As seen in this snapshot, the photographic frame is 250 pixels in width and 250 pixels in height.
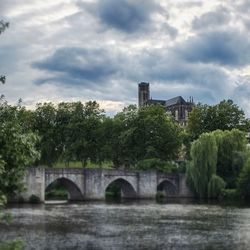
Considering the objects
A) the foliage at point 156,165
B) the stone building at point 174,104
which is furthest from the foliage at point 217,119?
the stone building at point 174,104

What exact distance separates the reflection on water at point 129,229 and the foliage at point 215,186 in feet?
51.2

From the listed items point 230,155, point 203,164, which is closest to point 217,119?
point 230,155

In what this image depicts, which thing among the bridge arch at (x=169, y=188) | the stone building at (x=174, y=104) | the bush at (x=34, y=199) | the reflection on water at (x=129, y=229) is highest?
the stone building at (x=174, y=104)

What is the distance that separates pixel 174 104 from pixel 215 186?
85704mm

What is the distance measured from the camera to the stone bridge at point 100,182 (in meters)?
55.3

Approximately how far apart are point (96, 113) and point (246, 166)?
28.7m

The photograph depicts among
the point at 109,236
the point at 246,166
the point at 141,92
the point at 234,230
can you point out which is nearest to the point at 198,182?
the point at 246,166

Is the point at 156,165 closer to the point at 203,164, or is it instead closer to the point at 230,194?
the point at 203,164

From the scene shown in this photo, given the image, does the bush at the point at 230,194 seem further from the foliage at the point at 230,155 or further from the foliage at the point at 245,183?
the foliage at the point at 230,155

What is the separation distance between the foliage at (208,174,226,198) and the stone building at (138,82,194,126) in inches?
2880

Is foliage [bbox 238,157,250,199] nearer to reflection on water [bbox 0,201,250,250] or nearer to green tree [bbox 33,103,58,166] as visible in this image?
reflection on water [bbox 0,201,250,250]

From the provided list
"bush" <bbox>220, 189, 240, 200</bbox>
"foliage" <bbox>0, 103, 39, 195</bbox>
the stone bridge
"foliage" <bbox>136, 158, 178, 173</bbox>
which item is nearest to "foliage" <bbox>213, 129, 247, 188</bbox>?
"bush" <bbox>220, 189, 240, 200</bbox>

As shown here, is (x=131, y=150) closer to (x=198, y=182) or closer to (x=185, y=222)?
(x=198, y=182)

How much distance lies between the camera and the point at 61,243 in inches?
1029
